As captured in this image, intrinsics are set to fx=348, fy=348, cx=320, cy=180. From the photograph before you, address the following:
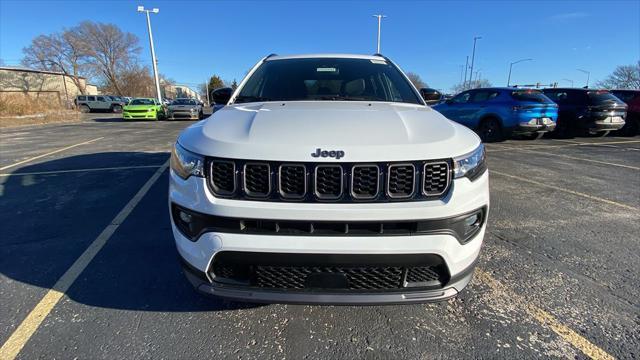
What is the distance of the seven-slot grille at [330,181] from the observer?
A: 1761 millimetres

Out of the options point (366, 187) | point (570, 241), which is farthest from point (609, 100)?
point (366, 187)

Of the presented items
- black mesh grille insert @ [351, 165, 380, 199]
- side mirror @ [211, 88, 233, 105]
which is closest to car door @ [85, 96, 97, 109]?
side mirror @ [211, 88, 233, 105]

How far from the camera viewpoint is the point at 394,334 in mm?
2127

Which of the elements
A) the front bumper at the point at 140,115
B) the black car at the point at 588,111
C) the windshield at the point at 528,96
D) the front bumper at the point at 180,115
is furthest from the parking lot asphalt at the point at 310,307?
the front bumper at the point at 140,115

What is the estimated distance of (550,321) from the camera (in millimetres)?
2242

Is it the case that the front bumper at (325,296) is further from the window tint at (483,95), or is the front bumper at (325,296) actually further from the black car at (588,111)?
the black car at (588,111)

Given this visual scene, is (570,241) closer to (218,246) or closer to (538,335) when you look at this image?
(538,335)

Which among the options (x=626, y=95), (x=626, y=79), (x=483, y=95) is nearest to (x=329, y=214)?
(x=483, y=95)

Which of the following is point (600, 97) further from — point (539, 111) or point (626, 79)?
point (626, 79)

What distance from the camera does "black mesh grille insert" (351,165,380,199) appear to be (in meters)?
1.77

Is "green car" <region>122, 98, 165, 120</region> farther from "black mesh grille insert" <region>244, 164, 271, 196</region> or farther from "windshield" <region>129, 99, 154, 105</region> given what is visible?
"black mesh grille insert" <region>244, 164, 271, 196</region>

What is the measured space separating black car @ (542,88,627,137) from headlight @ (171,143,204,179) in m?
13.9

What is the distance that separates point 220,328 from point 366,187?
1289mm

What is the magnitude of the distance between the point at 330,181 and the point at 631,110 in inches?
645
